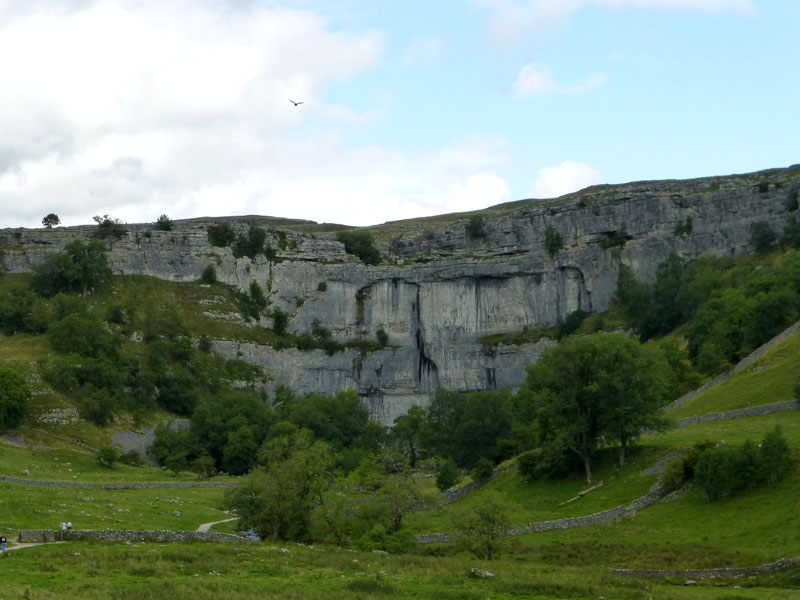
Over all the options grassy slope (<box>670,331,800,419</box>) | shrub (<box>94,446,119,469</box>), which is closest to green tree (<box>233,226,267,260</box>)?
shrub (<box>94,446,119,469</box>)

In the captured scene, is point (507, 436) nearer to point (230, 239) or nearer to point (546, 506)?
point (546, 506)

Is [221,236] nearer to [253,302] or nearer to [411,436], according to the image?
[253,302]

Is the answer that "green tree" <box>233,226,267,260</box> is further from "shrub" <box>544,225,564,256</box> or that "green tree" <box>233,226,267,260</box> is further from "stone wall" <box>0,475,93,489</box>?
"stone wall" <box>0,475,93,489</box>

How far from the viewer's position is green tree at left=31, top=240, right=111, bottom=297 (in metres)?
117

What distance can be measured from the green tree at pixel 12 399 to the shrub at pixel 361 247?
5518 cm

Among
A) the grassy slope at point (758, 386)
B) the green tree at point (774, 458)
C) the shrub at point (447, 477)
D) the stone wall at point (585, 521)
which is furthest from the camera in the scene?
the shrub at point (447, 477)

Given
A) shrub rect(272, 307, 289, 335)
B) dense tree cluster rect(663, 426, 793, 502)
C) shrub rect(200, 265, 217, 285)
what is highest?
shrub rect(200, 265, 217, 285)

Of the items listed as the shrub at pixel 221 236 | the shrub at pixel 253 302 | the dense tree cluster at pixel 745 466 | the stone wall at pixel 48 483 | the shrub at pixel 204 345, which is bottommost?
the stone wall at pixel 48 483

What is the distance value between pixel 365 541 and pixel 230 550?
7.96 meters

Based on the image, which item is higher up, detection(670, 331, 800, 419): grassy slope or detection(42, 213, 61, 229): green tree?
detection(42, 213, 61, 229): green tree

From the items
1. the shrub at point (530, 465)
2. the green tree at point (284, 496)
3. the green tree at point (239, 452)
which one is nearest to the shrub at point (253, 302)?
the green tree at point (239, 452)

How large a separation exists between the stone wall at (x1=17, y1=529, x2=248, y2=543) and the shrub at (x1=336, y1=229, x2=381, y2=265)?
90.2 m

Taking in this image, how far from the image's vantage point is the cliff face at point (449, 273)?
123 metres

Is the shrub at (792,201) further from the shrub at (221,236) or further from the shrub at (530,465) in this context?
the shrub at (530,465)
